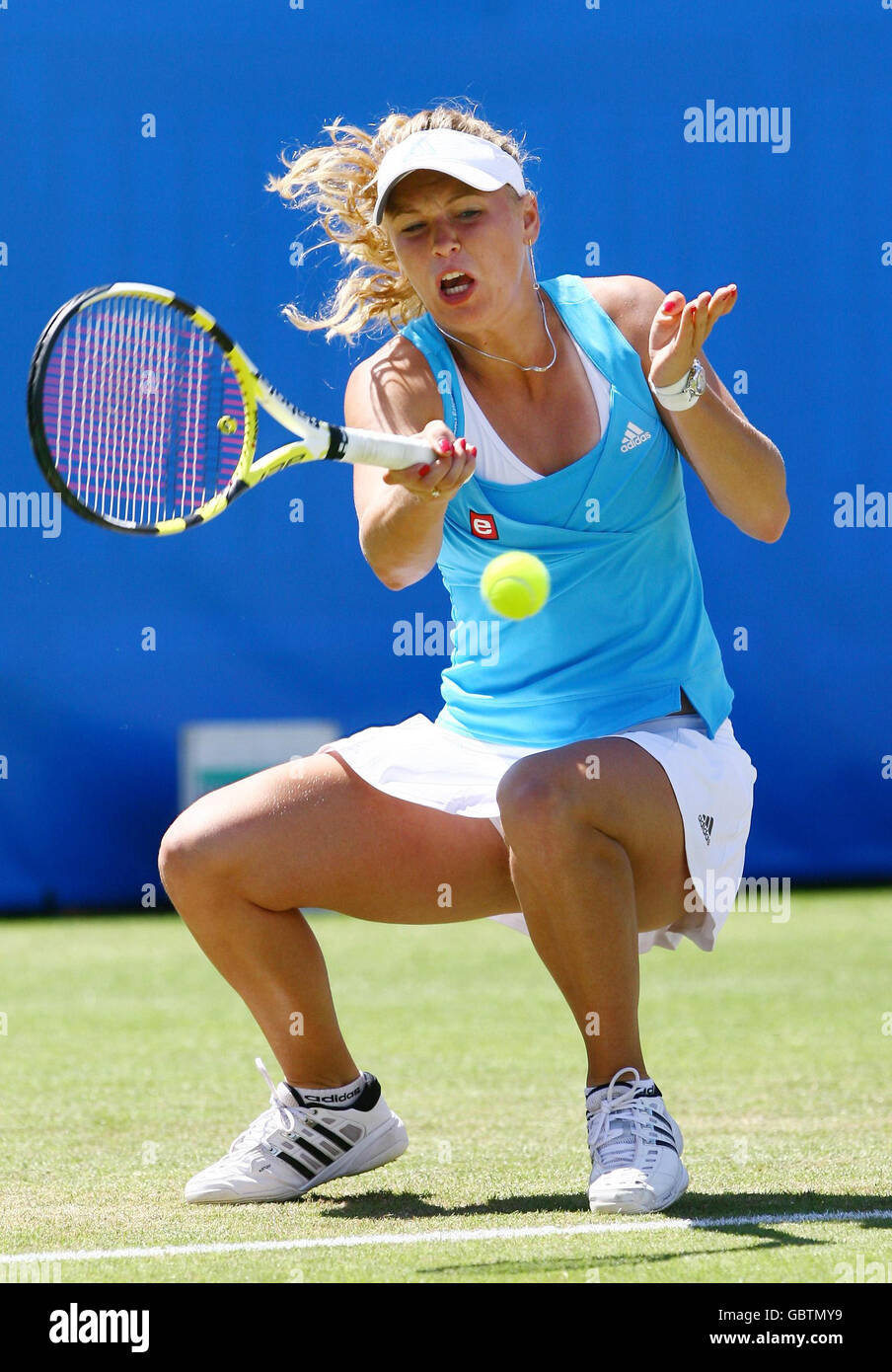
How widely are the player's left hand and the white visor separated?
30cm

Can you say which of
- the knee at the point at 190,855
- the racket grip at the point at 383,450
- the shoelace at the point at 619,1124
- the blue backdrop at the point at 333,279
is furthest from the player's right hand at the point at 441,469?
the blue backdrop at the point at 333,279

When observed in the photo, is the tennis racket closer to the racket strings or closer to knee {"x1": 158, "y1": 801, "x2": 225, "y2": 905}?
the racket strings

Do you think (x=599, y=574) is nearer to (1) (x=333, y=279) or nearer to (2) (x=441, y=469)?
(2) (x=441, y=469)

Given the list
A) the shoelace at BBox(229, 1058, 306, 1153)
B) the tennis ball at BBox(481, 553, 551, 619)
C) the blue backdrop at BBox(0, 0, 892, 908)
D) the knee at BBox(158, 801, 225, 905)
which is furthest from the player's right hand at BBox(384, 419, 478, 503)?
the blue backdrop at BBox(0, 0, 892, 908)

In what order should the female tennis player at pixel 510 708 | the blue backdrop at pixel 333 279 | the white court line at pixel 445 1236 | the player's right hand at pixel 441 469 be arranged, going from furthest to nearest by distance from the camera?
1. the blue backdrop at pixel 333 279
2. the female tennis player at pixel 510 708
3. the player's right hand at pixel 441 469
4. the white court line at pixel 445 1236

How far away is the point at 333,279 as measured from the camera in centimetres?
592

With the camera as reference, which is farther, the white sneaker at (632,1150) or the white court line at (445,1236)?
the white sneaker at (632,1150)

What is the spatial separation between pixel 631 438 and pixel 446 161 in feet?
1.43

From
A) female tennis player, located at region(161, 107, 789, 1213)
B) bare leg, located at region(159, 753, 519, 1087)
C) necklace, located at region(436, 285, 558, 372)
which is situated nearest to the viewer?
female tennis player, located at region(161, 107, 789, 1213)

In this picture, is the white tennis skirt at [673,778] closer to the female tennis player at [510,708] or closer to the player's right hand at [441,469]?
the female tennis player at [510,708]

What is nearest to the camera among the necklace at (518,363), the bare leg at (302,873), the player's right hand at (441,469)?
the player's right hand at (441,469)

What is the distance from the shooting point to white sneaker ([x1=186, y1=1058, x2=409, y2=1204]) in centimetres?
242

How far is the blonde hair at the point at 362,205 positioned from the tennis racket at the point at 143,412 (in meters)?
0.20

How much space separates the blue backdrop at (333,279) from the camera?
5820mm
